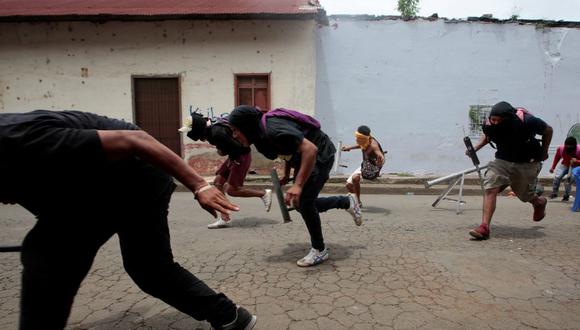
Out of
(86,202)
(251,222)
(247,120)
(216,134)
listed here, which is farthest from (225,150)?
(86,202)

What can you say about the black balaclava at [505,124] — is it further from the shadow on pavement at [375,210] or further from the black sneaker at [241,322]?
the black sneaker at [241,322]

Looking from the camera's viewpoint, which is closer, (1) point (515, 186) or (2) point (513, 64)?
(1) point (515, 186)

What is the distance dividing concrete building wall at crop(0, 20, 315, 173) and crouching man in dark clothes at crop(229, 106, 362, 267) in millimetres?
6611

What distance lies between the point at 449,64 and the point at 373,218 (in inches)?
240

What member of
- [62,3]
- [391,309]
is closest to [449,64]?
[391,309]

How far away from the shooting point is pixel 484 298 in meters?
2.79

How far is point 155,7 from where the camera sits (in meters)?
9.83

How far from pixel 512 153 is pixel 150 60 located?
8451 millimetres

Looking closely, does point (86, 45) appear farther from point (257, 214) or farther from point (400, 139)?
point (400, 139)

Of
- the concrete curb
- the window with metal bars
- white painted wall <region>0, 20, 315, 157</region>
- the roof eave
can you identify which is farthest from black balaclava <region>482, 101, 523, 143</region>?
the window with metal bars

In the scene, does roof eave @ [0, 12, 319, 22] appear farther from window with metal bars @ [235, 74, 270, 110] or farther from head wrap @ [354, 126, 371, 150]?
head wrap @ [354, 126, 371, 150]

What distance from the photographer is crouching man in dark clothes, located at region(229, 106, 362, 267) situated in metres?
2.98

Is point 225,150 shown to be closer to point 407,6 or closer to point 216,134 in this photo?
point 216,134

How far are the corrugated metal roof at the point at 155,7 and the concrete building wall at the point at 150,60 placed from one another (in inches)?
12.4
